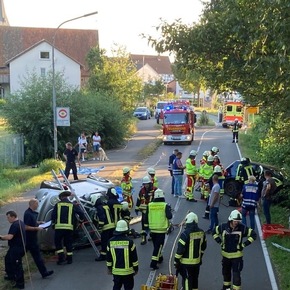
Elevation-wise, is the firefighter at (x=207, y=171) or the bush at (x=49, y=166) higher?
the firefighter at (x=207, y=171)

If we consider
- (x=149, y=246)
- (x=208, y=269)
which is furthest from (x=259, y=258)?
(x=149, y=246)

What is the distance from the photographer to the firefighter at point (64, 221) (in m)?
11.1

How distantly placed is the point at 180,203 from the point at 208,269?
6.67 meters

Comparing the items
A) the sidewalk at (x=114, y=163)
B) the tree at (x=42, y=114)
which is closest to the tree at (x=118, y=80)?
the sidewalk at (x=114, y=163)

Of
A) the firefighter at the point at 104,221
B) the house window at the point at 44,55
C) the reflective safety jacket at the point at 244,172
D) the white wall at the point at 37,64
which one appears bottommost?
the firefighter at the point at 104,221

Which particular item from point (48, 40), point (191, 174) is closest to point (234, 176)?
point (191, 174)

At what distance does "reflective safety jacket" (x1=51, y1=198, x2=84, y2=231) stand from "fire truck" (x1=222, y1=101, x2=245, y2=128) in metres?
38.1

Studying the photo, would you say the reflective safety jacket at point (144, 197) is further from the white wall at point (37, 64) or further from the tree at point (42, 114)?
the white wall at point (37, 64)

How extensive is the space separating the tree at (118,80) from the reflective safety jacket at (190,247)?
110ft

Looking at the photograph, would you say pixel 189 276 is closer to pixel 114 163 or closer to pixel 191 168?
pixel 191 168

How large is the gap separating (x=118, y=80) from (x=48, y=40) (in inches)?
1126

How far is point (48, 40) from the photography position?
69.3m

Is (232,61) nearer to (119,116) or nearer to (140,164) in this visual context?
(140,164)

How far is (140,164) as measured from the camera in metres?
27.7
